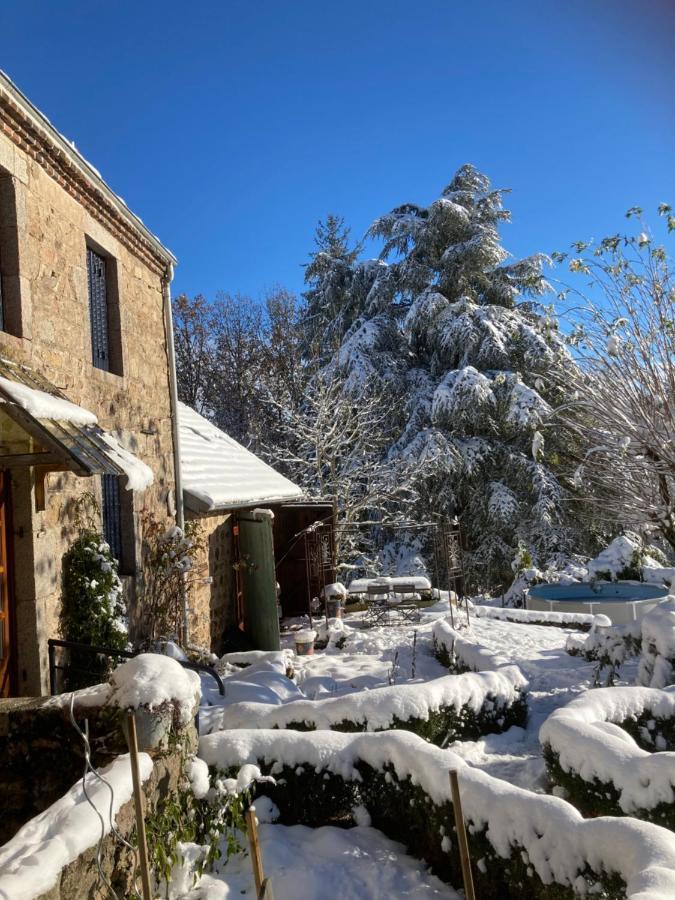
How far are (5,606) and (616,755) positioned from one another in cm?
466

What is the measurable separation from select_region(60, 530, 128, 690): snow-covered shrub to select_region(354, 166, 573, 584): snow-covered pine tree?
14.0 meters

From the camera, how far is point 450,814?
4.04 meters

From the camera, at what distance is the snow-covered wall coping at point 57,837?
259 cm

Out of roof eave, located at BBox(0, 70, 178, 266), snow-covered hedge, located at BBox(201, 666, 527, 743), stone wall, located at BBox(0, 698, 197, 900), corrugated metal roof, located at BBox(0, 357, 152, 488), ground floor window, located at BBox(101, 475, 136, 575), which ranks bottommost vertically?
snow-covered hedge, located at BBox(201, 666, 527, 743)

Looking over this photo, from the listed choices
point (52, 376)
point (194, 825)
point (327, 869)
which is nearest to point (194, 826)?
point (194, 825)

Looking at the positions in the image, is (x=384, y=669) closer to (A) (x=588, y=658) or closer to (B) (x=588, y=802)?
(A) (x=588, y=658)

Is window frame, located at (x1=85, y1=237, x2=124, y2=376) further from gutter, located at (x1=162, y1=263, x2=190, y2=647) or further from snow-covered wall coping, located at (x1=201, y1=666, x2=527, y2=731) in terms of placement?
snow-covered wall coping, located at (x1=201, y1=666, x2=527, y2=731)

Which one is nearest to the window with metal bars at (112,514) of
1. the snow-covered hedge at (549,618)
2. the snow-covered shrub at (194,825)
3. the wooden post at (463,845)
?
the snow-covered shrub at (194,825)

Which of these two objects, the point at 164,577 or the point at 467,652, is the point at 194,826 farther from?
the point at 467,652

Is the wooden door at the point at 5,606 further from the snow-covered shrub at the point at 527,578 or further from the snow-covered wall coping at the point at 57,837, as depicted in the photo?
the snow-covered shrub at the point at 527,578

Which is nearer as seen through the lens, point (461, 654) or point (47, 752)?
point (47, 752)

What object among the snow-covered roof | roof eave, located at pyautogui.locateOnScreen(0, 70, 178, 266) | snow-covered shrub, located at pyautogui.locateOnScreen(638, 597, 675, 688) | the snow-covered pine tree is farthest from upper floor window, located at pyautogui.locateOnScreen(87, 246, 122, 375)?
the snow-covered pine tree

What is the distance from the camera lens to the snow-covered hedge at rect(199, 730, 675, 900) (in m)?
3.13

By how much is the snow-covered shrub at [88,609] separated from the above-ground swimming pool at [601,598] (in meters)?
10.4
